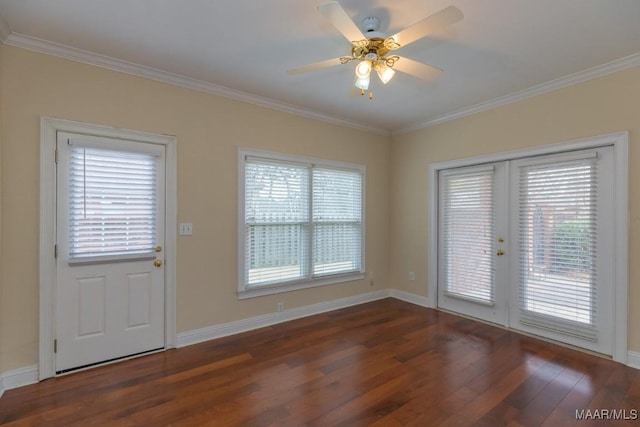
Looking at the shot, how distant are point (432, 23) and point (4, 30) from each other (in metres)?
2.96

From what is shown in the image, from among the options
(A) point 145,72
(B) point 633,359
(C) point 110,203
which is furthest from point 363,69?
(B) point 633,359

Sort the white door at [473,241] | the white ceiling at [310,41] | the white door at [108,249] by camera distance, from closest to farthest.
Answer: the white ceiling at [310,41], the white door at [108,249], the white door at [473,241]

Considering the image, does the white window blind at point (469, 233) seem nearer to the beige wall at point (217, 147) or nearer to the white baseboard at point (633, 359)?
the beige wall at point (217, 147)

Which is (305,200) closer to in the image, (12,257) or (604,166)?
(12,257)

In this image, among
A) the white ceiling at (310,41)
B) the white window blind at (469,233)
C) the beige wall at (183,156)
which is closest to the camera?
the white ceiling at (310,41)

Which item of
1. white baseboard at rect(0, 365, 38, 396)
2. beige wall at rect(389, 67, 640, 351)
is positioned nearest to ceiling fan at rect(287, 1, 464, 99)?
beige wall at rect(389, 67, 640, 351)

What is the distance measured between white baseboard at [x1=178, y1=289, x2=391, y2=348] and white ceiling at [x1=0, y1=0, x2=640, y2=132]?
2.53 m

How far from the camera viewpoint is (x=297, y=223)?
4.02m

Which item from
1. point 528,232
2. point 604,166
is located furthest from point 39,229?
point 604,166

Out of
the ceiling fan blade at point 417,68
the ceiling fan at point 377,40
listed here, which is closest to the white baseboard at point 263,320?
the ceiling fan at point 377,40

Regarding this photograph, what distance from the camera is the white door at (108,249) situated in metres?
2.65

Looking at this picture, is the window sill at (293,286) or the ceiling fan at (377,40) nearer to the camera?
the ceiling fan at (377,40)

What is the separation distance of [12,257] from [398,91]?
3755mm

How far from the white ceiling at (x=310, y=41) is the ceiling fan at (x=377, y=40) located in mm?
166
